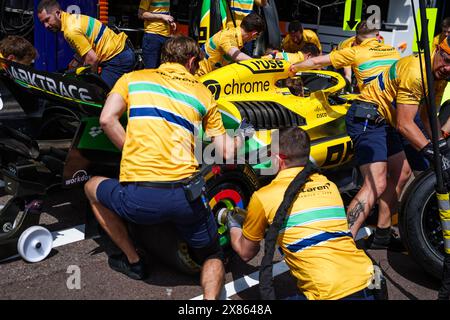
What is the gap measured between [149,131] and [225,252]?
3.87ft

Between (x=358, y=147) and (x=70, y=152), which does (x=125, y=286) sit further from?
(x=358, y=147)

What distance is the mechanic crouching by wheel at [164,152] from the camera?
3225mm

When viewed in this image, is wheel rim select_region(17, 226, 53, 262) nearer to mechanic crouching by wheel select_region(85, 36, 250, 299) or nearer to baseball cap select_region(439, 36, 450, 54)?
mechanic crouching by wheel select_region(85, 36, 250, 299)

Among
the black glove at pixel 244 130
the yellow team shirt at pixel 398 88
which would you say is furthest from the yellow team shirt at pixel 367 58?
the black glove at pixel 244 130

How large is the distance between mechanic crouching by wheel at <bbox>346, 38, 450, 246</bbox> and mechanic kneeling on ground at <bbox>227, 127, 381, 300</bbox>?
121 centimetres

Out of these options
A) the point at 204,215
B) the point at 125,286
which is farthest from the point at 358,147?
the point at 125,286

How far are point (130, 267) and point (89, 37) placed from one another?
286cm

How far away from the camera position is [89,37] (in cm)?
566

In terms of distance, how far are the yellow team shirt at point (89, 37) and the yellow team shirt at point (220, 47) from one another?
0.91 metres

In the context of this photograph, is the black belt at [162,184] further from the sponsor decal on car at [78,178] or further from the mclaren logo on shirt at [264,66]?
the mclaren logo on shirt at [264,66]

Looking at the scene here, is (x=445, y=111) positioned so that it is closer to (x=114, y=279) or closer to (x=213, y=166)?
(x=213, y=166)

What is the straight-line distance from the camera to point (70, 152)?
12.5 ft

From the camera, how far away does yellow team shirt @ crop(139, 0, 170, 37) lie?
719 cm
